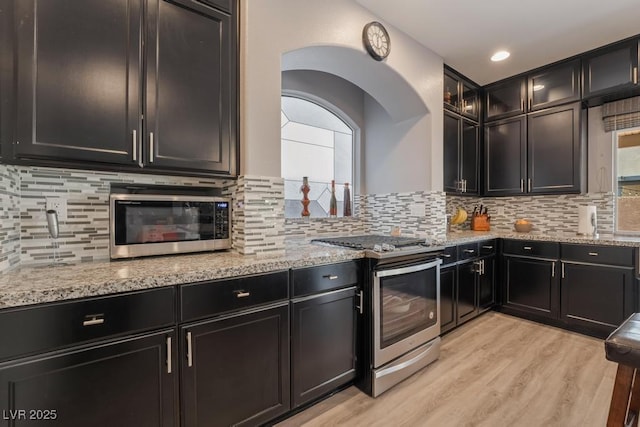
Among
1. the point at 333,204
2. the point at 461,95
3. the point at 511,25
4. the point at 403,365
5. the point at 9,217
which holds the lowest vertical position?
the point at 403,365

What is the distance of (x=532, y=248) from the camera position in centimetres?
306

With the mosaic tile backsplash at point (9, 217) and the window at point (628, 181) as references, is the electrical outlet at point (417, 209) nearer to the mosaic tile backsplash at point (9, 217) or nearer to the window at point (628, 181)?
the window at point (628, 181)

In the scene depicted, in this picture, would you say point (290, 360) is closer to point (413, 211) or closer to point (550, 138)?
point (413, 211)

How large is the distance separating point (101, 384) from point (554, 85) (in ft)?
14.5

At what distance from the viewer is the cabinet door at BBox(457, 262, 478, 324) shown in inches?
111

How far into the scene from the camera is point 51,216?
4.62 feet

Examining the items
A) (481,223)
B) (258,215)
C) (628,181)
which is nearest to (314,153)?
(258,215)

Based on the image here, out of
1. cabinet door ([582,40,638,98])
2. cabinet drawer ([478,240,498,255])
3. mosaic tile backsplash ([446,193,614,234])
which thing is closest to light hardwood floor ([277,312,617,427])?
cabinet drawer ([478,240,498,255])

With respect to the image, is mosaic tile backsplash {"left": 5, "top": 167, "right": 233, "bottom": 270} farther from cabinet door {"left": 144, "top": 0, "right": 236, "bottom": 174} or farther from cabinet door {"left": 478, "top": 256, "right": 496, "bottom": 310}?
cabinet door {"left": 478, "top": 256, "right": 496, "bottom": 310}

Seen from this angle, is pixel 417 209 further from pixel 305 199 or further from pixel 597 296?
pixel 597 296

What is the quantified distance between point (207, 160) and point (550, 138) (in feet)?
Answer: 11.6

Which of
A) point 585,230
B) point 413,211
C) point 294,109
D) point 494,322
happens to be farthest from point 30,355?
point 585,230

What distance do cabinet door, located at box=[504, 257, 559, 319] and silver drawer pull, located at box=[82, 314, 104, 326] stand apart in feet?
11.8

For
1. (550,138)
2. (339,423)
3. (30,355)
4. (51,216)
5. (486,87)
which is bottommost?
(339,423)
